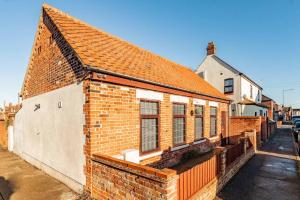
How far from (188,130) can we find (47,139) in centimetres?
700

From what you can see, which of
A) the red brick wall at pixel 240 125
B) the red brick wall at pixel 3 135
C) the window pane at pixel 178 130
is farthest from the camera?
the red brick wall at pixel 3 135

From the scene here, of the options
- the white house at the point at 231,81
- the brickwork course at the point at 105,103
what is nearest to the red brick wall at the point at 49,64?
the brickwork course at the point at 105,103

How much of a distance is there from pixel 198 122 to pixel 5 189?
9.81m

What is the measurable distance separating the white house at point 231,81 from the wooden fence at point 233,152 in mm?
11660

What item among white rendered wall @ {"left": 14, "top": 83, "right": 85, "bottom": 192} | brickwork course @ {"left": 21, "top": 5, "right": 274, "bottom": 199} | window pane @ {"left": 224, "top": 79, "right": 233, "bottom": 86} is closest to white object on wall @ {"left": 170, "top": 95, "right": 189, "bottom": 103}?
brickwork course @ {"left": 21, "top": 5, "right": 274, "bottom": 199}

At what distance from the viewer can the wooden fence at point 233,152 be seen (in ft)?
25.1

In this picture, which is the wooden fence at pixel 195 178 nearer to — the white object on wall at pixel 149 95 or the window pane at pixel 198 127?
the white object on wall at pixel 149 95

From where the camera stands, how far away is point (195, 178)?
16.6 feet

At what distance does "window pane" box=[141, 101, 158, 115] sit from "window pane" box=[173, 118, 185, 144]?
5.82 ft

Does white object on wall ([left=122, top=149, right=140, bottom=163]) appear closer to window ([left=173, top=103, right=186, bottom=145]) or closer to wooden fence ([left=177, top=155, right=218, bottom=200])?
wooden fence ([left=177, top=155, right=218, bottom=200])

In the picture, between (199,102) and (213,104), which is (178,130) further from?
(213,104)

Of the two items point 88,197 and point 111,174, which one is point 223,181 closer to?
point 111,174

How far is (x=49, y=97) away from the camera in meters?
7.91

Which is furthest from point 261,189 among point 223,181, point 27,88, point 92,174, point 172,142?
point 27,88
